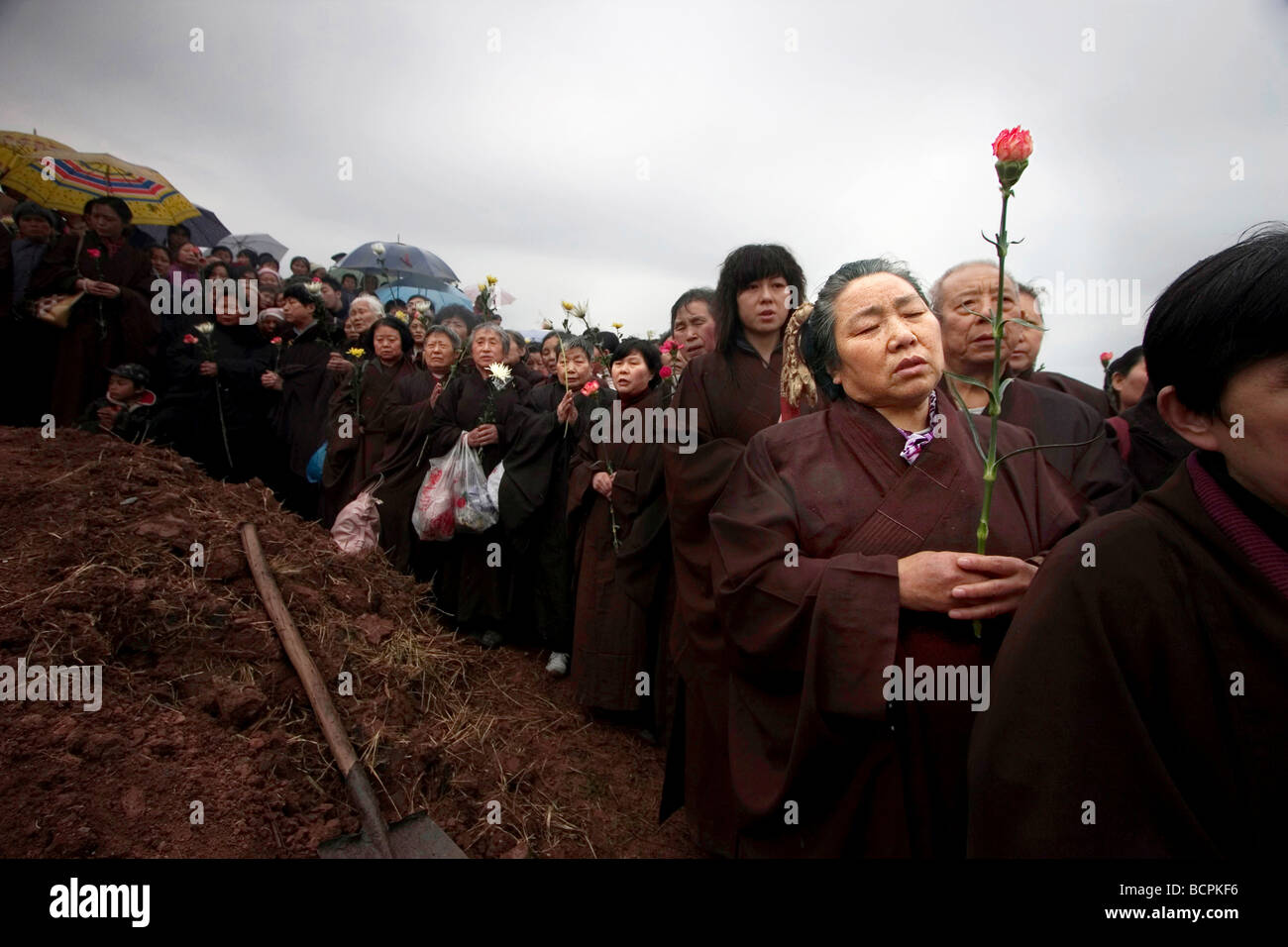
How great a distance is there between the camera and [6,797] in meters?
2.06

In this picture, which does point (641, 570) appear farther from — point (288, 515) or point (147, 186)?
point (147, 186)

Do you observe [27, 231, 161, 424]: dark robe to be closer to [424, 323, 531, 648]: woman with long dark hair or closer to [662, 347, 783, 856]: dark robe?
[424, 323, 531, 648]: woman with long dark hair

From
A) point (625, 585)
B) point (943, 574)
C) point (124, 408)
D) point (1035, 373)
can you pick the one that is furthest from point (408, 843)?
point (124, 408)

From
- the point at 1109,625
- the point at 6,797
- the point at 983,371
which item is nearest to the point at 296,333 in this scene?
the point at 6,797

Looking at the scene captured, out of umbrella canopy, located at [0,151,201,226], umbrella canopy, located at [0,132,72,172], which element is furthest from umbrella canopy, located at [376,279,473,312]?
umbrella canopy, located at [0,132,72,172]

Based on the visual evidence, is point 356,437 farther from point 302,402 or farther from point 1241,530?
point 1241,530

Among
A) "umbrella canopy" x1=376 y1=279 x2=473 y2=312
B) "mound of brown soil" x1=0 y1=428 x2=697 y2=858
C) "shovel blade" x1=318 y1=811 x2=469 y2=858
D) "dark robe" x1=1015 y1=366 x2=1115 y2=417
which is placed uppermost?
"umbrella canopy" x1=376 y1=279 x2=473 y2=312

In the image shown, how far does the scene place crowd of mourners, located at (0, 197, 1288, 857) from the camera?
1063 mm

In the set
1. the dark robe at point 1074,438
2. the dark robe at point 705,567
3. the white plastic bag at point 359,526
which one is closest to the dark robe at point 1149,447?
the dark robe at point 1074,438

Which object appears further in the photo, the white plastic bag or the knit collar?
the white plastic bag

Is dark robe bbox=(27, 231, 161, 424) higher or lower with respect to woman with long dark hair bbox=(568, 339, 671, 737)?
higher

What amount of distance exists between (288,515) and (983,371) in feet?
13.3

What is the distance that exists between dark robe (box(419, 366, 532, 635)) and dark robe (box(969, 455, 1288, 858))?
4.28 metres

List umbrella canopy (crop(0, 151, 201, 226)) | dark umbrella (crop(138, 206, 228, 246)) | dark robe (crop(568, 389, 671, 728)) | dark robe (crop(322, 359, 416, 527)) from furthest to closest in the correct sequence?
dark umbrella (crop(138, 206, 228, 246)) < umbrella canopy (crop(0, 151, 201, 226)) < dark robe (crop(322, 359, 416, 527)) < dark robe (crop(568, 389, 671, 728))
